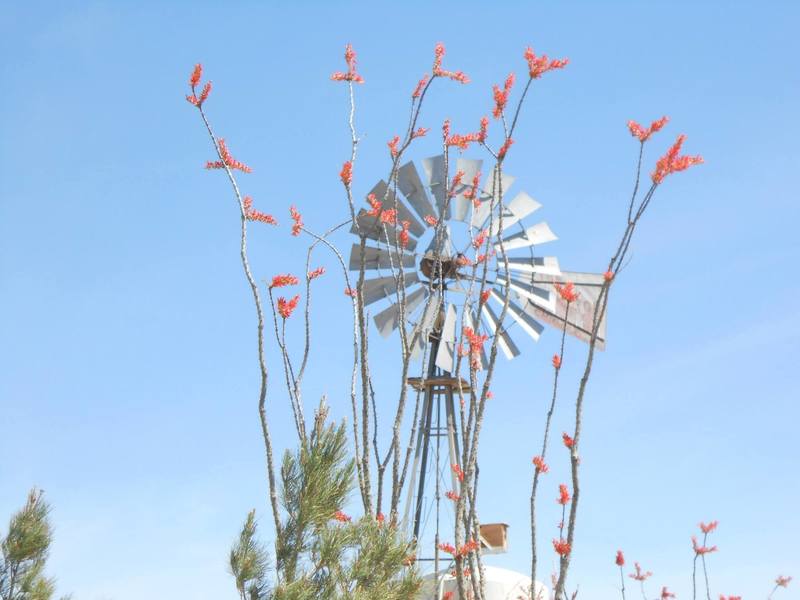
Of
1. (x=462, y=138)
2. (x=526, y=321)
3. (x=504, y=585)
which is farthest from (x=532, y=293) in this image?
(x=462, y=138)

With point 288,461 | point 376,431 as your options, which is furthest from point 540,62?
point 288,461

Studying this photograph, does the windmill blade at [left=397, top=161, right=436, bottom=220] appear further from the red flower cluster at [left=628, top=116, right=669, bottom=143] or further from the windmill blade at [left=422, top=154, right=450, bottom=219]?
the red flower cluster at [left=628, top=116, right=669, bottom=143]

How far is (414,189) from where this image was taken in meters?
9.84

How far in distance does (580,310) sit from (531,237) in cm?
101

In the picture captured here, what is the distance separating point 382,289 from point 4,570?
19.6 ft

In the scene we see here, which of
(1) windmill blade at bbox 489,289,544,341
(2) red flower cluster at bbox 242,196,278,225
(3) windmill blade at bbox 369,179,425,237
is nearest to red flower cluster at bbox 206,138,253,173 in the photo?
(2) red flower cluster at bbox 242,196,278,225

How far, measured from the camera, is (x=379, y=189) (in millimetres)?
9039

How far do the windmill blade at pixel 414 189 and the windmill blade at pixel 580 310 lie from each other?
163 centimetres

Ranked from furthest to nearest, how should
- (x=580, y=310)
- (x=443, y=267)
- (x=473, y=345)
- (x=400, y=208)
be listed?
(x=580, y=310)
(x=443, y=267)
(x=400, y=208)
(x=473, y=345)

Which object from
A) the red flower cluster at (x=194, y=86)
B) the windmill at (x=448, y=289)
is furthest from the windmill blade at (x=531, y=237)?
the red flower cluster at (x=194, y=86)

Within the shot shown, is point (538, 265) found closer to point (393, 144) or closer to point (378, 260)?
point (378, 260)

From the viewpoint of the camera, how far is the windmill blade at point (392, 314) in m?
10.5

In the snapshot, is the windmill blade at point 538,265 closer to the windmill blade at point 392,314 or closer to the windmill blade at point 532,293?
the windmill blade at point 532,293

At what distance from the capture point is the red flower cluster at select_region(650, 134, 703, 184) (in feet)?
15.4
